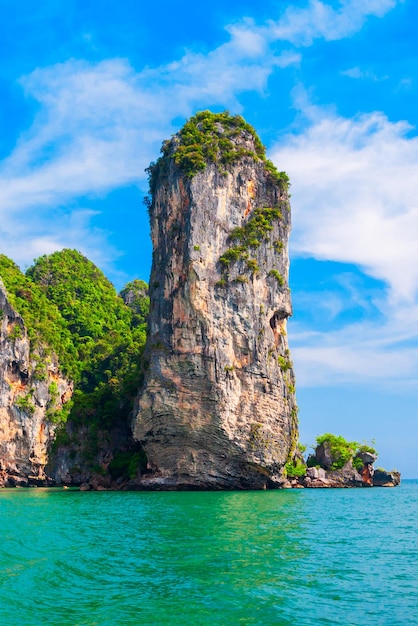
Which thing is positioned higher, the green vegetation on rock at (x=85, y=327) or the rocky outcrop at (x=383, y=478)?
the green vegetation on rock at (x=85, y=327)

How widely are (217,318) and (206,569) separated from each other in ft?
77.8

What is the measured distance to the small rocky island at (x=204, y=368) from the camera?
110ft

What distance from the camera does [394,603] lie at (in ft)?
31.4

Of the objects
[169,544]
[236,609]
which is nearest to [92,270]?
[169,544]

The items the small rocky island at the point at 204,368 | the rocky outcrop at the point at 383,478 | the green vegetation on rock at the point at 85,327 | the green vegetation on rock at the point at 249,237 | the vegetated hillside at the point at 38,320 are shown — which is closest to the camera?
the small rocky island at the point at 204,368

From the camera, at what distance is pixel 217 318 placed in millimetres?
34844

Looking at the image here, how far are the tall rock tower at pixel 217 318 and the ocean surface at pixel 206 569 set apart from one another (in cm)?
1239

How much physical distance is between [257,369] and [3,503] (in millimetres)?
15095

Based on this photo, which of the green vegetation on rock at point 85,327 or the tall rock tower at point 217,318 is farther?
the green vegetation on rock at point 85,327

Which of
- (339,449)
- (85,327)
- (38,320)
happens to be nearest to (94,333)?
(85,327)

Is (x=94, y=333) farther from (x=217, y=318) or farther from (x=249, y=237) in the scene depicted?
(x=217, y=318)

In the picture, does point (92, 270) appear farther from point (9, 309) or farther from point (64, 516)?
point (64, 516)

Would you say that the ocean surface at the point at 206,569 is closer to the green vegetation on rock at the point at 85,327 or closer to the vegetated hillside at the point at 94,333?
Result: the vegetated hillside at the point at 94,333

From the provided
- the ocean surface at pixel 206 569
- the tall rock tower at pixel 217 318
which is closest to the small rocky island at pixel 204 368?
the tall rock tower at pixel 217 318
